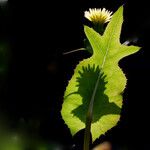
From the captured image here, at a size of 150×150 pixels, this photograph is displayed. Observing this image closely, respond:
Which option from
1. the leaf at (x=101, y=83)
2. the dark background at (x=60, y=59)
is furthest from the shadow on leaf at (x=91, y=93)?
the dark background at (x=60, y=59)

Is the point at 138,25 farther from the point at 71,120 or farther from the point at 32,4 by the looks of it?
the point at 71,120

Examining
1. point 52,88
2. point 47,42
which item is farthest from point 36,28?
point 52,88

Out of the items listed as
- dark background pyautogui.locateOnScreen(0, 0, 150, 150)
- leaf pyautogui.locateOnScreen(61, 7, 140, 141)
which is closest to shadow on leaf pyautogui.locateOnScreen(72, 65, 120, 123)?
leaf pyautogui.locateOnScreen(61, 7, 140, 141)

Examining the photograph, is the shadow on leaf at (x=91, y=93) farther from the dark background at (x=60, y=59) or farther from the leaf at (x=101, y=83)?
the dark background at (x=60, y=59)

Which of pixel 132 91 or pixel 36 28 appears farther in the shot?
pixel 132 91

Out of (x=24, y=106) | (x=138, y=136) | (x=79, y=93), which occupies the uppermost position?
(x=79, y=93)

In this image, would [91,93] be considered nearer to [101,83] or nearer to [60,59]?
[101,83]
